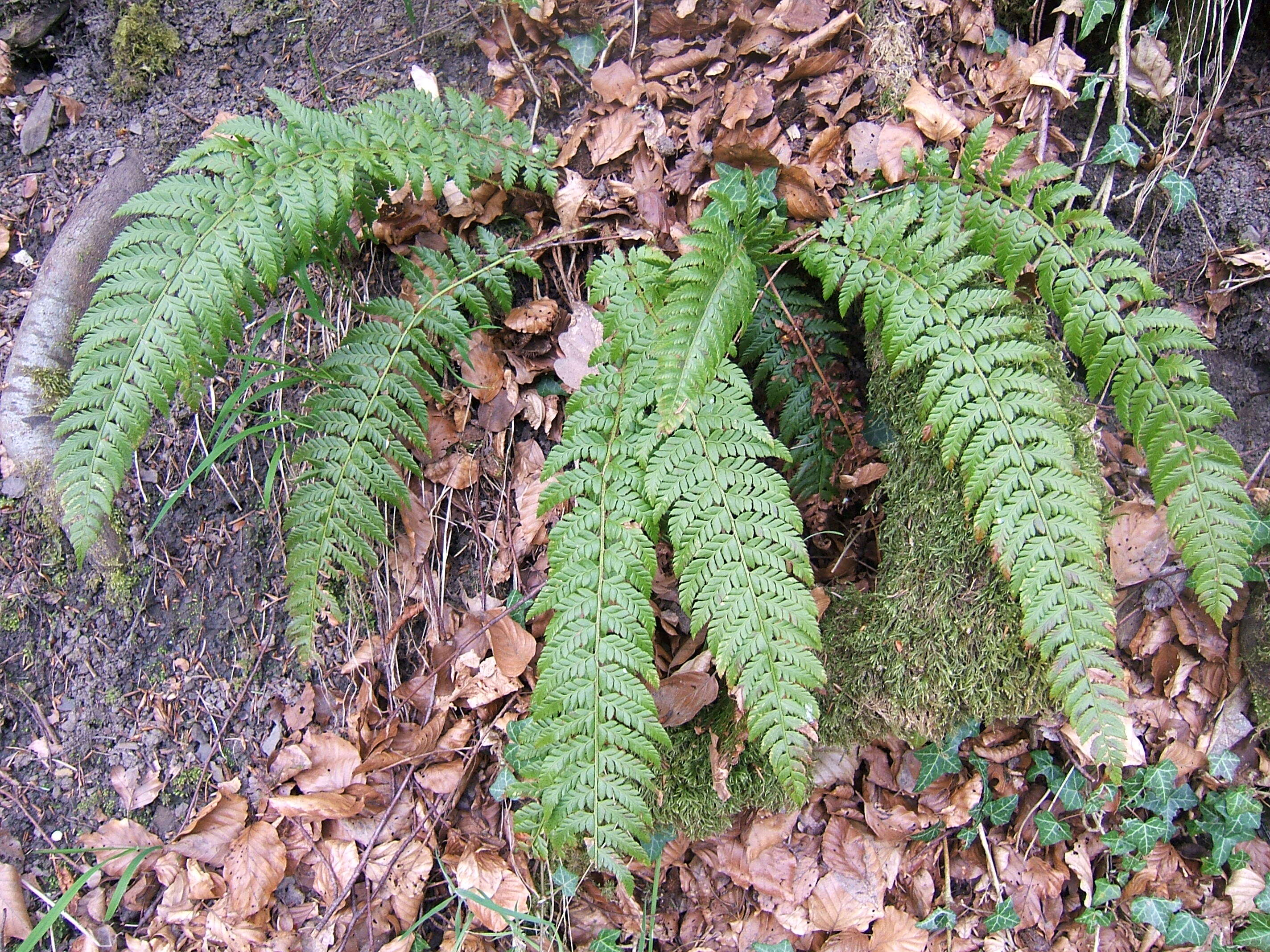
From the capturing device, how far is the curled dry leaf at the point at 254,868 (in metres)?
2.96

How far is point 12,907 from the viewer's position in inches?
118

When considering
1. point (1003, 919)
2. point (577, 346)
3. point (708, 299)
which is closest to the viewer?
point (708, 299)

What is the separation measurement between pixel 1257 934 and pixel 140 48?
5.89 m

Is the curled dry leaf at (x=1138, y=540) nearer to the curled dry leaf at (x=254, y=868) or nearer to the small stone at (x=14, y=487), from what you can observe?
the curled dry leaf at (x=254, y=868)

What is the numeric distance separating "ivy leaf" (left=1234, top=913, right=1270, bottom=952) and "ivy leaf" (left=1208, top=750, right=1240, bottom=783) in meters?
0.46

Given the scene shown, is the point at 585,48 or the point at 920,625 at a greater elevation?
the point at 585,48

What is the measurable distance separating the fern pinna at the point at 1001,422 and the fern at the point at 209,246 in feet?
4.87

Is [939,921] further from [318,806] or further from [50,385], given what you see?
[50,385]

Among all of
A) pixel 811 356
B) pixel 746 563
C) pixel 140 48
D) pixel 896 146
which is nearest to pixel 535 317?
pixel 811 356

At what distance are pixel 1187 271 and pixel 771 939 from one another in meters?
3.15

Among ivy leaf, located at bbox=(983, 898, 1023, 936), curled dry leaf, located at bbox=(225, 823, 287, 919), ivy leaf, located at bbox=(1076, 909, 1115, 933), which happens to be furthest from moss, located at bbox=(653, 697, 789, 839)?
curled dry leaf, located at bbox=(225, 823, 287, 919)

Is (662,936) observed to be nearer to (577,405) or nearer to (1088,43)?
(577,405)

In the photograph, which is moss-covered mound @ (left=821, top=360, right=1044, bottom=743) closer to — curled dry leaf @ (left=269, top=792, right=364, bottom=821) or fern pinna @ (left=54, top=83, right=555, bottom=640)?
fern pinna @ (left=54, top=83, right=555, bottom=640)

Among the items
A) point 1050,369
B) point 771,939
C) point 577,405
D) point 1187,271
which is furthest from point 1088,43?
point 771,939
